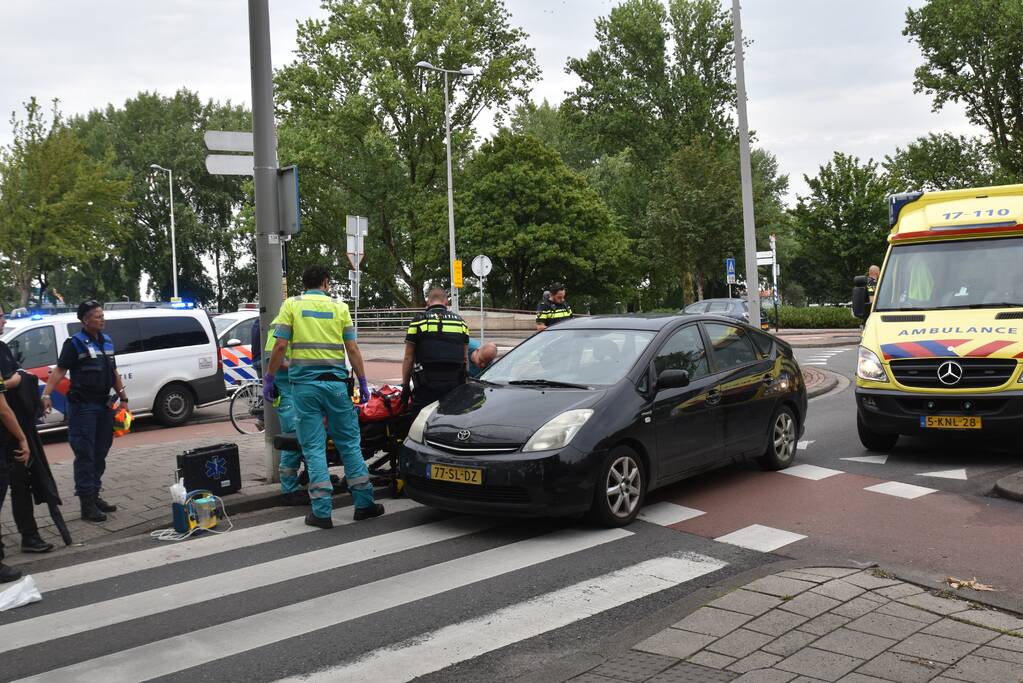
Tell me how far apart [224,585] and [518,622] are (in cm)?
193

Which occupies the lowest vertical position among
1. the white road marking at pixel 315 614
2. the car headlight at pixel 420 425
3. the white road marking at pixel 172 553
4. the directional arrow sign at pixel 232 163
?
the white road marking at pixel 315 614

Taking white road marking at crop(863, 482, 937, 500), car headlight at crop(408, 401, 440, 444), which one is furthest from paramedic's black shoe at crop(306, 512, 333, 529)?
white road marking at crop(863, 482, 937, 500)

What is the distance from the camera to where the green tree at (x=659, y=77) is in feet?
186

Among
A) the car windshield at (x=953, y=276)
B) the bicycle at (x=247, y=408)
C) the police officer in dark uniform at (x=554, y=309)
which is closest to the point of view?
the car windshield at (x=953, y=276)

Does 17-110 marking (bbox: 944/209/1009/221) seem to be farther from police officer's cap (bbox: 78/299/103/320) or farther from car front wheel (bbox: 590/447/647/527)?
police officer's cap (bbox: 78/299/103/320)

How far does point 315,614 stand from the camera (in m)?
5.01

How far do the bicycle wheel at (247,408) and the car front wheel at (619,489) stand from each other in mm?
6944

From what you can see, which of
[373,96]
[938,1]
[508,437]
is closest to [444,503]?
[508,437]

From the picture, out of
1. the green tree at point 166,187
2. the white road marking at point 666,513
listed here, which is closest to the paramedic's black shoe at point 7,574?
the white road marking at point 666,513

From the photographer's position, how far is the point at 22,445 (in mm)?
6121

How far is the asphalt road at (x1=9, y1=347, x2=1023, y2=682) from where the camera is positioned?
4406 millimetres

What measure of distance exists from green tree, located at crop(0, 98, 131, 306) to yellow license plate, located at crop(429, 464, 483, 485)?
3619 cm

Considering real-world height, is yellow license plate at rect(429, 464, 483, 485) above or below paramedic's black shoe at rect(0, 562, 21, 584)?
above

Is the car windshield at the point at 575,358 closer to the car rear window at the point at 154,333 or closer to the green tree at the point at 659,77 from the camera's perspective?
the car rear window at the point at 154,333
